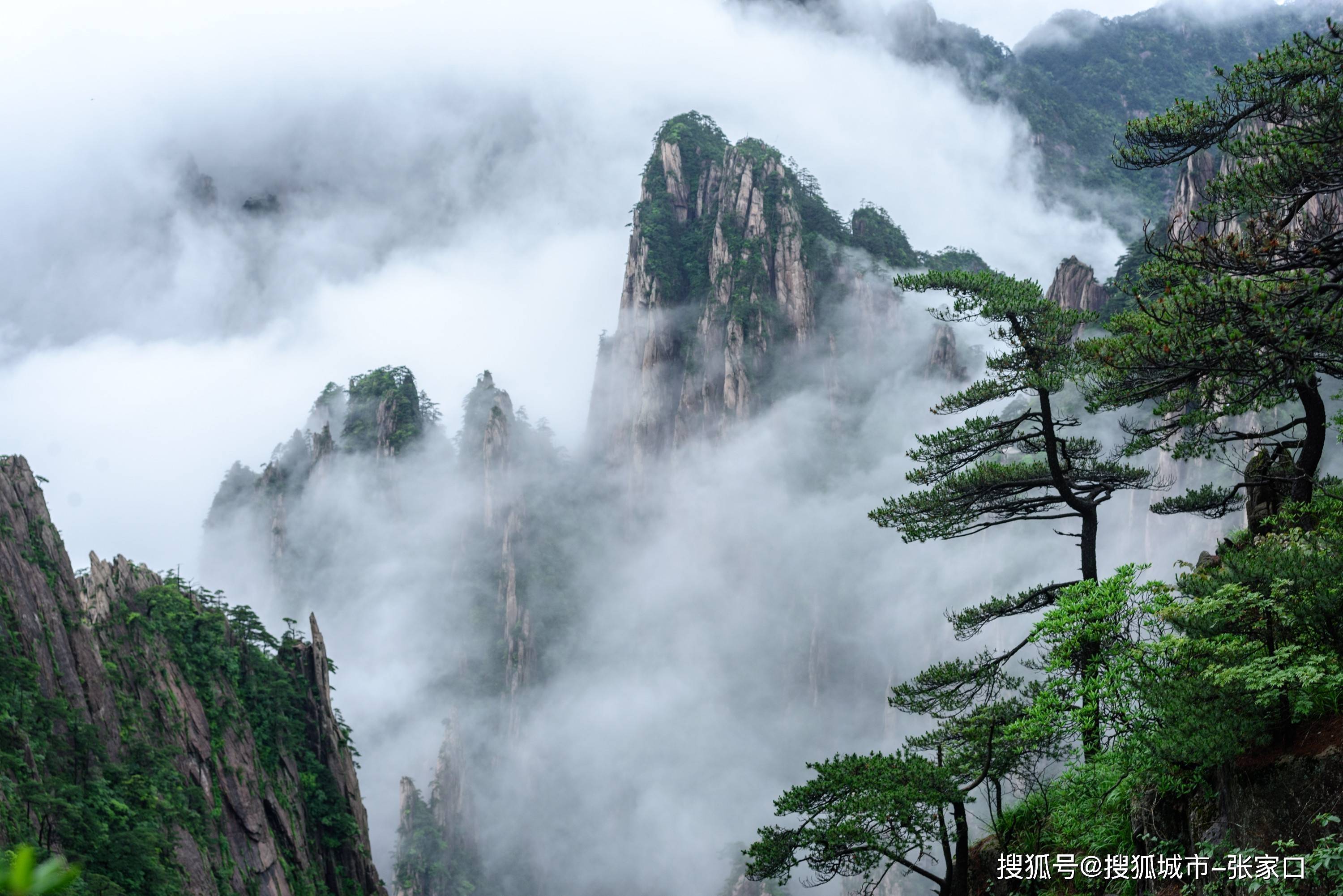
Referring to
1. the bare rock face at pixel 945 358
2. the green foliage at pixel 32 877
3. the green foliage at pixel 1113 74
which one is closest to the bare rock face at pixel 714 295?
the bare rock face at pixel 945 358

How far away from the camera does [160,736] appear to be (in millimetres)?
32250

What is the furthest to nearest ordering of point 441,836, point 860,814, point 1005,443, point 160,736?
1. point 441,836
2. point 160,736
3. point 1005,443
4. point 860,814

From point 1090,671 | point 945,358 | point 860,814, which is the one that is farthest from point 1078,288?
point 860,814

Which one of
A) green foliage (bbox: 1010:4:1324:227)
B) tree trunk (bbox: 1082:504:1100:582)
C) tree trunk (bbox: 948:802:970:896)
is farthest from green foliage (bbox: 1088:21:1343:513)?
green foliage (bbox: 1010:4:1324:227)

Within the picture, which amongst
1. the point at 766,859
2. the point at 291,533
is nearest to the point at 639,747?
the point at 291,533

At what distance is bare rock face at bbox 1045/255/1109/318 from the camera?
65.6 metres

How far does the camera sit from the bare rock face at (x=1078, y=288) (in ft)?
215

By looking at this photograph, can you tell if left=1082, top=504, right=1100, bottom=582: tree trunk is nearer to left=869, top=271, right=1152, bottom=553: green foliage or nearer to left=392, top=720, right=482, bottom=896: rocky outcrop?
left=869, top=271, right=1152, bottom=553: green foliage

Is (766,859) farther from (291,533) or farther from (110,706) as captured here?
(291,533)

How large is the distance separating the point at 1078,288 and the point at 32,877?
72.4 meters

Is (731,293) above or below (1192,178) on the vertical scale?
above

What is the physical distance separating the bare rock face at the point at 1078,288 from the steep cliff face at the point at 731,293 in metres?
33.3

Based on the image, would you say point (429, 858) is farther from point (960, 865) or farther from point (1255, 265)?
point (1255, 265)

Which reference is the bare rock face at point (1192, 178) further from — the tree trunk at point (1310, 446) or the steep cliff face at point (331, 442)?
the steep cliff face at point (331, 442)
